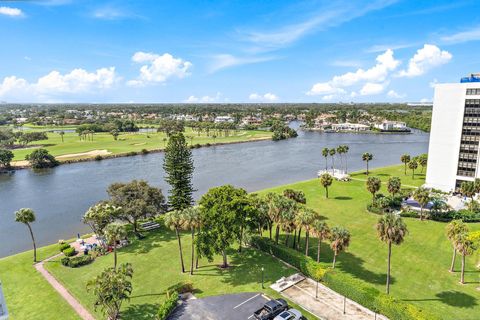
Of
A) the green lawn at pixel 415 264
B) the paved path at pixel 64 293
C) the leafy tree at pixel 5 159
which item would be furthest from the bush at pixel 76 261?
the leafy tree at pixel 5 159

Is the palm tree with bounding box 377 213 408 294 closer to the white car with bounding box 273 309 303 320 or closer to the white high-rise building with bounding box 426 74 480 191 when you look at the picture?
the white car with bounding box 273 309 303 320

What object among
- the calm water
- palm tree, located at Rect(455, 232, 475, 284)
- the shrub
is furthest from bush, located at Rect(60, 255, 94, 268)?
palm tree, located at Rect(455, 232, 475, 284)

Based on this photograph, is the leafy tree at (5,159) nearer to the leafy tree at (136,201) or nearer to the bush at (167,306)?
the leafy tree at (136,201)

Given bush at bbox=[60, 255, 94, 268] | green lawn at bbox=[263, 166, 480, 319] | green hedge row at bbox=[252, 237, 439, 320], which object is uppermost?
green hedge row at bbox=[252, 237, 439, 320]

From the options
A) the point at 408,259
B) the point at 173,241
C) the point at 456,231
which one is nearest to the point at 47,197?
the point at 173,241

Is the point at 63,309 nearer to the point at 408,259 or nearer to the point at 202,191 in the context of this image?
the point at 408,259
